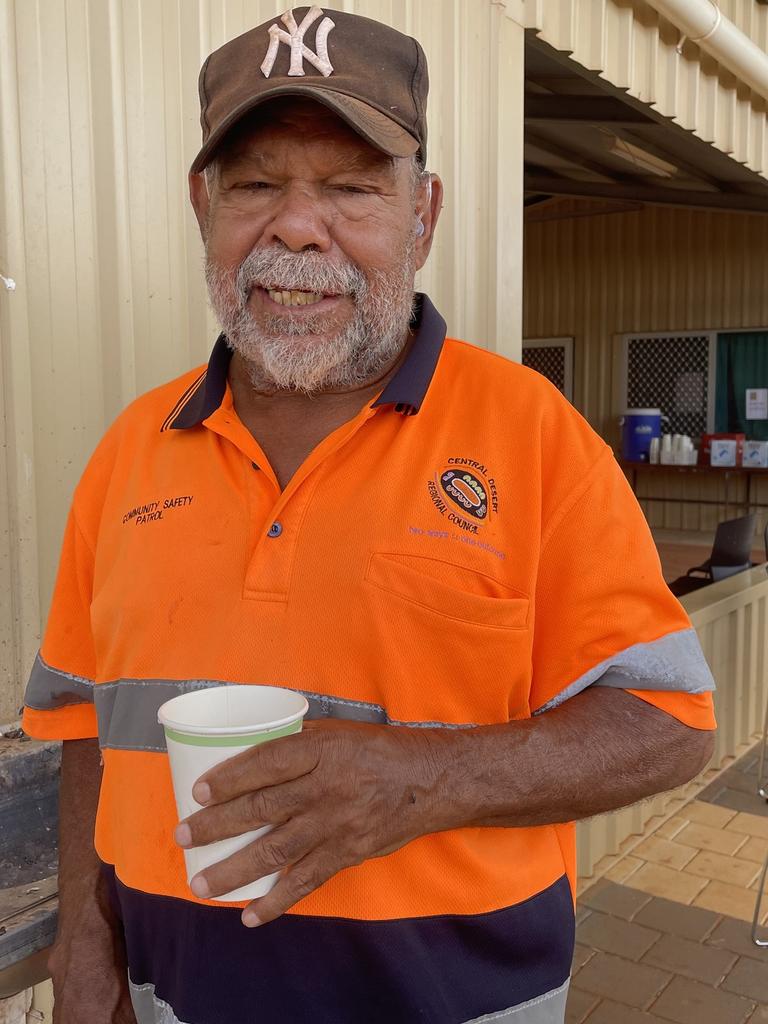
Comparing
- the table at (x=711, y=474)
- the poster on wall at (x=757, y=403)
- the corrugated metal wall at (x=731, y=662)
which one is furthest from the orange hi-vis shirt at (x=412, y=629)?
the poster on wall at (x=757, y=403)

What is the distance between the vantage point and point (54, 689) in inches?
59.5

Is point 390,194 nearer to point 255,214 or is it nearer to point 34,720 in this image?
point 255,214

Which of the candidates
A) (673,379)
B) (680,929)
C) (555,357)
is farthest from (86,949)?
(555,357)

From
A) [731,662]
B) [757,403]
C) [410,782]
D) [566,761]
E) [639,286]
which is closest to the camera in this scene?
[410,782]

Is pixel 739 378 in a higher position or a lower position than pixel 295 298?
higher

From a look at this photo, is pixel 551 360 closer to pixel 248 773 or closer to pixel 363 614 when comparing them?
pixel 363 614

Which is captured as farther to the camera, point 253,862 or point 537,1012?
point 537,1012

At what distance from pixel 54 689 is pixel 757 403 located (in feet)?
34.9

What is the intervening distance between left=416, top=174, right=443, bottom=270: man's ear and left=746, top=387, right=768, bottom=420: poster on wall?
10.2m

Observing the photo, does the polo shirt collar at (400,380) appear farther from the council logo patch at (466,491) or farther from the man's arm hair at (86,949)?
the man's arm hair at (86,949)

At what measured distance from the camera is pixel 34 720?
1.52 m

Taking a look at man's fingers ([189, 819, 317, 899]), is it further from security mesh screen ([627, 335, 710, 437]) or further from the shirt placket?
security mesh screen ([627, 335, 710, 437])

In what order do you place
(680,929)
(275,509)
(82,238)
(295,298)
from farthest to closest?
(680,929) < (82,238) < (295,298) < (275,509)

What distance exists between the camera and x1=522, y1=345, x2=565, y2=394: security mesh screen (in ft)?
39.2
